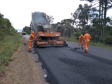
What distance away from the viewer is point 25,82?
12.2 ft

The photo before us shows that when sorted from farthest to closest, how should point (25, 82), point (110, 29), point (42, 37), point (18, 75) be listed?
point (110, 29), point (42, 37), point (18, 75), point (25, 82)

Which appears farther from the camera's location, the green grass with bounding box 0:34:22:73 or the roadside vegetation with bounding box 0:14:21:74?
the roadside vegetation with bounding box 0:14:21:74

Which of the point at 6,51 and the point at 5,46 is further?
the point at 5,46

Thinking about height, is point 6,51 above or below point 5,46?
below

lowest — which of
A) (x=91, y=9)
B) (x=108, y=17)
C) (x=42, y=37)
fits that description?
(x=42, y=37)

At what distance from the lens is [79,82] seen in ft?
11.3

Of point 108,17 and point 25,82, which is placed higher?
point 108,17

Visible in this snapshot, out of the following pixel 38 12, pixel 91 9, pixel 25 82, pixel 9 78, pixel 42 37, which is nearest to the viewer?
pixel 25 82

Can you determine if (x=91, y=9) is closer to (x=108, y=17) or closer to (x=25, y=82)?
(x=108, y=17)

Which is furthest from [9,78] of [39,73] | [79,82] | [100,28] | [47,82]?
[100,28]

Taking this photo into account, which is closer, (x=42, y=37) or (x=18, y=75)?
(x=18, y=75)

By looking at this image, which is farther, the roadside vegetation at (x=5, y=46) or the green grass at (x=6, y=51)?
the roadside vegetation at (x=5, y=46)

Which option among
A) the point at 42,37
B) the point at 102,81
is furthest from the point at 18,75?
the point at 42,37

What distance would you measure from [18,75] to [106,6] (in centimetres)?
1589
